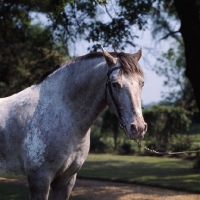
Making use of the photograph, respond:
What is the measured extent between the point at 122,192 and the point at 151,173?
3326 mm

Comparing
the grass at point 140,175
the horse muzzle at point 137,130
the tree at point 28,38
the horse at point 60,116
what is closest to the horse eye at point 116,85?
the horse at point 60,116

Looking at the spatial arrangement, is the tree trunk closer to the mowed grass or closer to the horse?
the mowed grass

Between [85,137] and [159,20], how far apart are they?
9860 millimetres

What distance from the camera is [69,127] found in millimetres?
3617

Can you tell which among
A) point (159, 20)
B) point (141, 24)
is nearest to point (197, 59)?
point (141, 24)

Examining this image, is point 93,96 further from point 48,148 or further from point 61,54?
point 61,54

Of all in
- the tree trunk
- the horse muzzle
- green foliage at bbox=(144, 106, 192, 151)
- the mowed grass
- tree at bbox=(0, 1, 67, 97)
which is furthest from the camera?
green foliage at bbox=(144, 106, 192, 151)

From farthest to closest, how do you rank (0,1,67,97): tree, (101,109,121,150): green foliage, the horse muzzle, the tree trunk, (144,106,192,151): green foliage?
(101,109,121,150): green foliage → (144,106,192,151): green foliage → (0,1,67,97): tree → the tree trunk → the horse muzzle

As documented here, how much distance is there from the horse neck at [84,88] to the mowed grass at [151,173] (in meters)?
6.59

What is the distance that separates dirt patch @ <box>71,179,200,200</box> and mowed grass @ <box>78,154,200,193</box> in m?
0.47

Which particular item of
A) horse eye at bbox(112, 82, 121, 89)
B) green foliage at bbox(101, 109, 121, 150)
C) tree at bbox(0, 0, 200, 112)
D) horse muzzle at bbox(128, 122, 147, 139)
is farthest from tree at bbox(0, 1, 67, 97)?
horse muzzle at bbox(128, 122, 147, 139)

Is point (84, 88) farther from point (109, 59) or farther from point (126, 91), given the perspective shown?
point (126, 91)

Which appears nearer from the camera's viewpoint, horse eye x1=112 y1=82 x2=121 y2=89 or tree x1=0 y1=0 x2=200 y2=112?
horse eye x1=112 y1=82 x2=121 y2=89

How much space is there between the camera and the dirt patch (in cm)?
893
